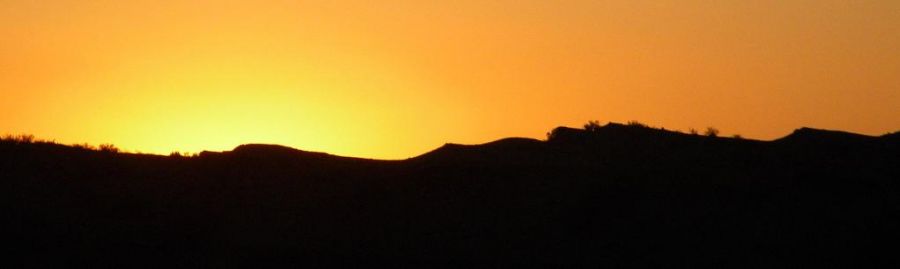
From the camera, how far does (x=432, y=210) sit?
108ft

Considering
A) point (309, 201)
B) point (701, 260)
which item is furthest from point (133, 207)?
point (701, 260)

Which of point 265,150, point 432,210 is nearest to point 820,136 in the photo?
point 432,210

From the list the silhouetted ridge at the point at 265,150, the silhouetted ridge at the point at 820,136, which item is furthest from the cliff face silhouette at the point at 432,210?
the silhouetted ridge at the point at 820,136

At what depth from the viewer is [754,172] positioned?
36.3 metres

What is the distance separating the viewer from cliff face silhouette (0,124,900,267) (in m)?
30.8

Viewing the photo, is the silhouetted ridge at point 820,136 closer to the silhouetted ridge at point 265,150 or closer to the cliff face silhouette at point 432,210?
the cliff face silhouette at point 432,210

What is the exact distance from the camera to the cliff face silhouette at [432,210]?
30828 millimetres

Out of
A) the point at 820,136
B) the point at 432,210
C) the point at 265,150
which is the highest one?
the point at 820,136

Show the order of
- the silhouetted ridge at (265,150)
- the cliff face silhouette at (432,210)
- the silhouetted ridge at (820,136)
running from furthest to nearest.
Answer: the silhouetted ridge at (820,136)
the silhouetted ridge at (265,150)
the cliff face silhouette at (432,210)

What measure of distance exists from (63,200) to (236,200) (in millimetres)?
3715

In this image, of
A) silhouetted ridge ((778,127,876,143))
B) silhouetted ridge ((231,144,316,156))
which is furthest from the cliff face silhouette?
silhouetted ridge ((778,127,876,143))

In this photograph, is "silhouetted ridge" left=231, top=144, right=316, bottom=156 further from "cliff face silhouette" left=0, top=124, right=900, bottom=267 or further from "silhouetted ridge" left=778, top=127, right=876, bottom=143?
"silhouetted ridge" left=778, top=127, right=876, bottom=143

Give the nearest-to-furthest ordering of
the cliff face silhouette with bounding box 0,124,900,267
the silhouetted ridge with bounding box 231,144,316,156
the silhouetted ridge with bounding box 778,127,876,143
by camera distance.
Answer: the cliff face silhouette with bounding box 0,124,900,267 → the silhouetted ridge with bounding box 231,144,316,156 → the silhouetted ridge with bounding box 778,127,876,143

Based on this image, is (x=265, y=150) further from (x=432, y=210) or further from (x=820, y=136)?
(x=820, y=136)
